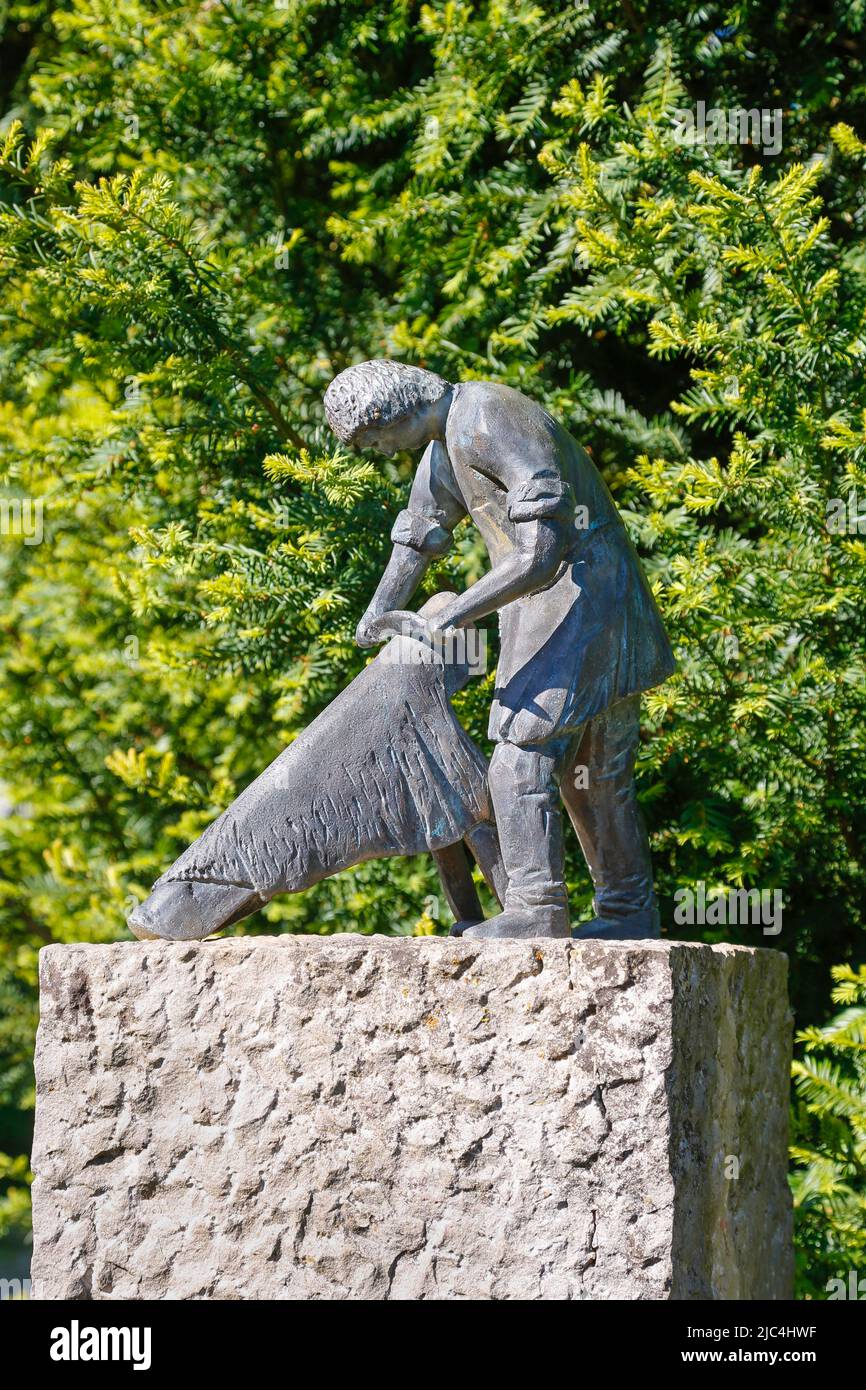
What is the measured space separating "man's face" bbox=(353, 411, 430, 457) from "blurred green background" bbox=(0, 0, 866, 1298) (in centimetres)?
73

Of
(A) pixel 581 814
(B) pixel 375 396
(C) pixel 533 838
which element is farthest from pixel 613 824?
(B) pixel 375 396

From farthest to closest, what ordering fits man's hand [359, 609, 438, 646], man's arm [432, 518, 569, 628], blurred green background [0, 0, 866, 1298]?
blurred green background [0, 0, 866, 1298] → man's hand [359, 609, 438, 646] → man's arm [432, 518, 569, 628]

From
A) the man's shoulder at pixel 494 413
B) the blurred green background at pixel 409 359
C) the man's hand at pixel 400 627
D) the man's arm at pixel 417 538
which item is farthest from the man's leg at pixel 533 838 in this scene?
the blurred green background at pixel 409 359

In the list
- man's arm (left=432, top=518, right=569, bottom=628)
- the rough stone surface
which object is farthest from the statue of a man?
the rough stone surface

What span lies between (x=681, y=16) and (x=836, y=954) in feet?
10.3

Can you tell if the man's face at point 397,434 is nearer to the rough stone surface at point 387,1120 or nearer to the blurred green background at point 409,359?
the blurred green background at point 409,359

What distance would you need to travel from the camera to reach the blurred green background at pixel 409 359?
13.5ft

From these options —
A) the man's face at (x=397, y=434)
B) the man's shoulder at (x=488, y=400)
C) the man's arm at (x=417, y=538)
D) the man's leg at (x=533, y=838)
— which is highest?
the man's shoulder at (x=488, y=400)

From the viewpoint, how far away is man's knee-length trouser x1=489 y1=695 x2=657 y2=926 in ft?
9.78

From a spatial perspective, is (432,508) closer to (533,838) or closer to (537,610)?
(537,610)

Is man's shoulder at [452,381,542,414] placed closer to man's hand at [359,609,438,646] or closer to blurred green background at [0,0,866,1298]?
man's hand at [359,609,438,646]

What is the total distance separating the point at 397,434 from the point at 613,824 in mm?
943

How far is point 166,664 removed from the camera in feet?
15.9

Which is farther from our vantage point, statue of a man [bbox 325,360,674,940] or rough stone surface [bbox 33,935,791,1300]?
statue of a man [bbox 325,360,674,940]
